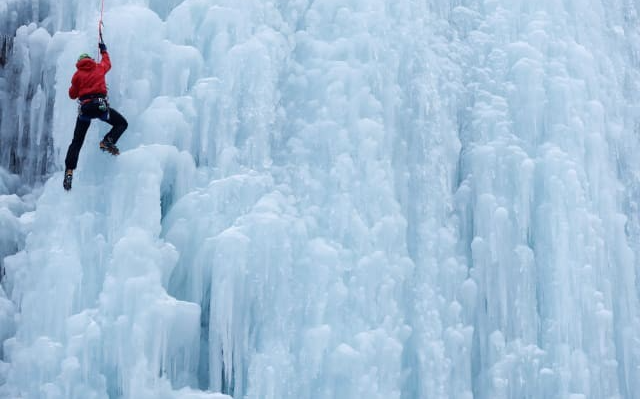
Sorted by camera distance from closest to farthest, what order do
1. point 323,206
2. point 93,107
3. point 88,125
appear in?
point 93,107
point 88,125
point 323,206

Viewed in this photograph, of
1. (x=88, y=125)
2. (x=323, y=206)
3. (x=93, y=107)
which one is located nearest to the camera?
(x=93, y=107)

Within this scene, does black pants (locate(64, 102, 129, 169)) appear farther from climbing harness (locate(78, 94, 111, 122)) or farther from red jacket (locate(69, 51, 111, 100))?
red jacket (locate(69, 51, 111, 100))

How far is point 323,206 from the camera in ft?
25.5

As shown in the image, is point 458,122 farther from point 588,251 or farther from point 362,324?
point 362,324

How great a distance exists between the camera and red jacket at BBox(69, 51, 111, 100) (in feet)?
22.7

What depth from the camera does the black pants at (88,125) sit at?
6906 mm

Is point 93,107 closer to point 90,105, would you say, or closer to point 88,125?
→ point 90,105

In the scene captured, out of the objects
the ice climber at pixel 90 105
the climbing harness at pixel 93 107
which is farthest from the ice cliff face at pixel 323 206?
the climbing harness at pixel 93 107

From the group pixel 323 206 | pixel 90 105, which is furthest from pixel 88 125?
pixel 323 206

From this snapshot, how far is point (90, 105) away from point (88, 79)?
0.75 ft

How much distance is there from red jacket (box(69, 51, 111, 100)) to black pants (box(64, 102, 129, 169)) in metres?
0.13

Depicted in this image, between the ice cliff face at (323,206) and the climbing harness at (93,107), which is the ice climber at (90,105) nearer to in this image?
the climbing harness at (93,107)

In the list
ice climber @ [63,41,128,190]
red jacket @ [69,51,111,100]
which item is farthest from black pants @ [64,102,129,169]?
red jacket @ [69,51,111,100]

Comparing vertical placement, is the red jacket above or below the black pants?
above
